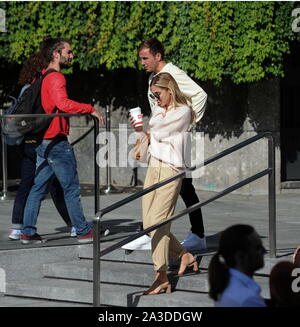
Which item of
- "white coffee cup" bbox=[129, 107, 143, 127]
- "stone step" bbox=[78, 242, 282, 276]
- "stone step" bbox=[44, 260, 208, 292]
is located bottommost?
"stone step" bbox=[44, 260, 208, 292]

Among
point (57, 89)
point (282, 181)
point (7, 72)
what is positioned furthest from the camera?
point (7, 72)

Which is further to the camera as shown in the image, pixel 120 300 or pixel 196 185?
pixel 196 185

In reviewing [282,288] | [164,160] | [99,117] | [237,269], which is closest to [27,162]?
[99,117]

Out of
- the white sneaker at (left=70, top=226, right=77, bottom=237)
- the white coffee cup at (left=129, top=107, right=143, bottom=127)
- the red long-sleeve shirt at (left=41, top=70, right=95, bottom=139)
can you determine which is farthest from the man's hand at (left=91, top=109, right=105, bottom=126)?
the white sneaker at (left=70, top=226, right=77, bottom=237)

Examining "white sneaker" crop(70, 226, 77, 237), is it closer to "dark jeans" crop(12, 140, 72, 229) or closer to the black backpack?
"dark jeans" crop(12, 140, 72, 229)

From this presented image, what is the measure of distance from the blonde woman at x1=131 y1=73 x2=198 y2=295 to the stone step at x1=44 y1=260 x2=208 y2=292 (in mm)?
208

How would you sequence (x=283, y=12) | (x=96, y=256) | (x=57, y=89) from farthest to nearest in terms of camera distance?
1. (x=283, y=12)
2. (x=57, y=89)
3. (x=96, y=256)

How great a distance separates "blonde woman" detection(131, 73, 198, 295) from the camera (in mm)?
7902

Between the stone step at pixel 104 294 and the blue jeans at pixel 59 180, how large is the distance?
63 centimetres

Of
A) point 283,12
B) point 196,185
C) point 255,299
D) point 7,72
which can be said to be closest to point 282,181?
point 196,185

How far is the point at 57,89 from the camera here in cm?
931

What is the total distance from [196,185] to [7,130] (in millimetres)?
5322

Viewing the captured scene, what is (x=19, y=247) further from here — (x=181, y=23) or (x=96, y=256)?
(x=181, y=23)
